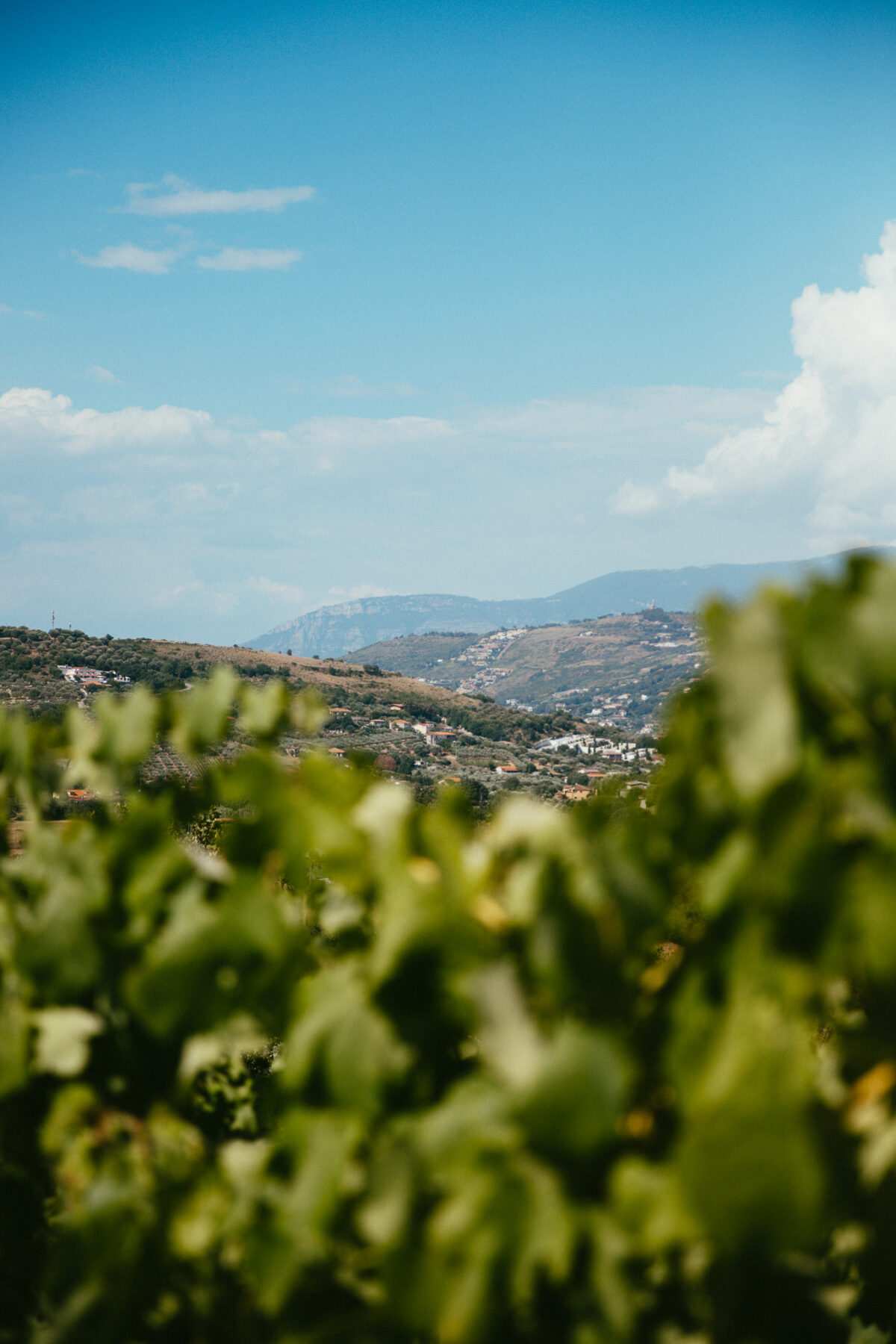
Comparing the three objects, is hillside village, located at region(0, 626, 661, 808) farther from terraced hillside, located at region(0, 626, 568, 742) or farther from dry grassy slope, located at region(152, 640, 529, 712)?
dry grassy slope, located at region(152, 640, 529, 712)

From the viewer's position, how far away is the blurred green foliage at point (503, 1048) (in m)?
0.67

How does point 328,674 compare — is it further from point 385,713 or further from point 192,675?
point 192,675

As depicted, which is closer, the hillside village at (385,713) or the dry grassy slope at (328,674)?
the hillside village at (385,713)

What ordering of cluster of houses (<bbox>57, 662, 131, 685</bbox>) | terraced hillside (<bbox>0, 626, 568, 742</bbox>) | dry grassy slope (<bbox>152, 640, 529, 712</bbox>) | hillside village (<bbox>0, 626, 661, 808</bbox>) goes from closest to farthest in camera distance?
hillside village (<bbox>0, 626, 661, 808</bbox>)
terraced hillside (<bbox>0, 626, 568, 742</bbox>)
cluster of houses (<bbox>57, 662, 131, 685</bbox>)
dry grassy slope (<bbox>152, 640, 529, 712</bbox>)

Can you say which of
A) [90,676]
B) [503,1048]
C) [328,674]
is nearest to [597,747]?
[328,674]

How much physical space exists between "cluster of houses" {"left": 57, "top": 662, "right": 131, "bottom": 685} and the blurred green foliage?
73373mm

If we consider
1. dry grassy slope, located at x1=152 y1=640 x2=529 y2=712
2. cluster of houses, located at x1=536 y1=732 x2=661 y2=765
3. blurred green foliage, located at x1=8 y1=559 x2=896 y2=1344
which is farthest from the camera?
cluster of houses, located at x1=536 y1=732 x2=661 y2=765

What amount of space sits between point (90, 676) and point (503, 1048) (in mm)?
80040

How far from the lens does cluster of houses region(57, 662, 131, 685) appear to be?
72.0 m

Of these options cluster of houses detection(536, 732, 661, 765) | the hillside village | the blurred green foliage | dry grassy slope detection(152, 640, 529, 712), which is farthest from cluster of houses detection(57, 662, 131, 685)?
the blurred green foliage

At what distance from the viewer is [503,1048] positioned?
725mm

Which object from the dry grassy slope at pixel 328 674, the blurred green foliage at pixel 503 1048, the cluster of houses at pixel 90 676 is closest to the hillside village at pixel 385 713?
the cluster of houses at pixel 90 676

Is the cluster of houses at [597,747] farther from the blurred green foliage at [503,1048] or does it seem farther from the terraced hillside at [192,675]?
the blurred green foliage at [503,1048]

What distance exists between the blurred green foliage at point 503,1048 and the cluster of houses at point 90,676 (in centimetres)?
7337
